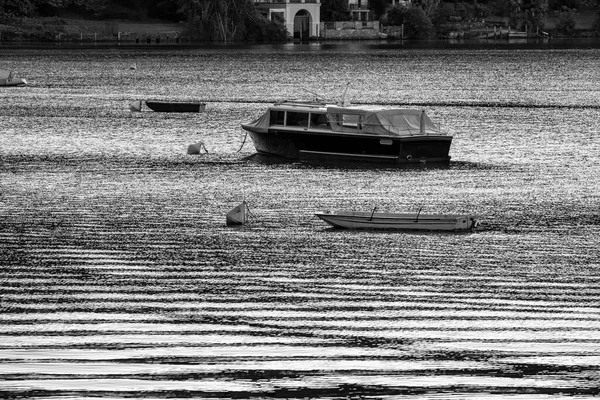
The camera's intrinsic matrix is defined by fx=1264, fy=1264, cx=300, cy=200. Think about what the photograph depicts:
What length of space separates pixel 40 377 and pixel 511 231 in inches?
772

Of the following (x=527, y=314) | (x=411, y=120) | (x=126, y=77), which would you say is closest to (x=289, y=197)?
(x=411, y=120)

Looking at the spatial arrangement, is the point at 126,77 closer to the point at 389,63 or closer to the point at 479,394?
the point at 389,63

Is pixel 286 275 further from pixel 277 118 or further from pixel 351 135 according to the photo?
pixel 277 118

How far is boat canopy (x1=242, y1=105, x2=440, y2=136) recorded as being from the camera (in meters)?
56.0

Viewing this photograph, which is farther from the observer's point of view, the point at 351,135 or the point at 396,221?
the point at 351,135

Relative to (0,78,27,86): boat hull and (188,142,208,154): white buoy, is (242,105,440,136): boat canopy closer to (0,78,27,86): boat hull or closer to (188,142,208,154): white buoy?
(188,142,208,154): white buoy

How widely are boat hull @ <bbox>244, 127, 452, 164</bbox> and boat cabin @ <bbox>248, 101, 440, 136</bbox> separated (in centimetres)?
47

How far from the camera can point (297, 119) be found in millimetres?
58656

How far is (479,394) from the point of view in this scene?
1986cm

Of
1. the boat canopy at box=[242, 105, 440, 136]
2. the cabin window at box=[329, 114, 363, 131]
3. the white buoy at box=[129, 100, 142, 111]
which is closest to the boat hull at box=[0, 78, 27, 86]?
the white buoy at box=[129, 100, 142, 111]

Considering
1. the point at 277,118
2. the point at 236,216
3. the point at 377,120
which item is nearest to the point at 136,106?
the point at 277,118

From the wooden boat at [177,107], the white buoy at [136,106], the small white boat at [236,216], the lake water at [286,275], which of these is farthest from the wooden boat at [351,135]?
the white buoy at [136,106]

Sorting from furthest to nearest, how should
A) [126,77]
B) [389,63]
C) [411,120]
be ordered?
[389,63]
[126,77]
[411,120]

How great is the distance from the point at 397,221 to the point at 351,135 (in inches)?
762
